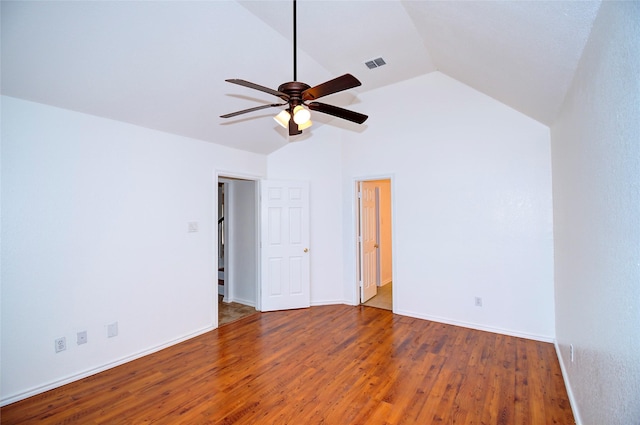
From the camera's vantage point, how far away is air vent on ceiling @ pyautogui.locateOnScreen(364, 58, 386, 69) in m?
3.47

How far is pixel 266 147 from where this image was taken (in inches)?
179

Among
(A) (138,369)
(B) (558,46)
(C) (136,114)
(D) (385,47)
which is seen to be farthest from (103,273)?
(B) (558,46)

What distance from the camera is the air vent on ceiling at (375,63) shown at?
3.47 metres

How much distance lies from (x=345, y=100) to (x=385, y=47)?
55.5 inches

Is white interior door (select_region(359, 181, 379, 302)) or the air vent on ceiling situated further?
white interior door (select_region(359, 181, 379, 302))

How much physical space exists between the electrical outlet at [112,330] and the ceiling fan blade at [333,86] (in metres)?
2.92

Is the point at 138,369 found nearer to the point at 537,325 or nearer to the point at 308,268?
the point at 308,268

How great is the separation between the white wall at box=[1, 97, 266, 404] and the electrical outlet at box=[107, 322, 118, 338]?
0.04m

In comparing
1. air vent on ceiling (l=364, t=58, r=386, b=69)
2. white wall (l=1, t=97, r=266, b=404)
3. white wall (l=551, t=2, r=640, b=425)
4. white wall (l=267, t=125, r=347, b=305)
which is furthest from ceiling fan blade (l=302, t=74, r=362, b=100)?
white wall (l=267, t=125, r=347, b=305)

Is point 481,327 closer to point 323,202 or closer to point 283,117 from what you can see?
point 323,202

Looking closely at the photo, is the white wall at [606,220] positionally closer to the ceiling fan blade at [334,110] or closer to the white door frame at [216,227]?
the ceiling fan blade at [334,110]

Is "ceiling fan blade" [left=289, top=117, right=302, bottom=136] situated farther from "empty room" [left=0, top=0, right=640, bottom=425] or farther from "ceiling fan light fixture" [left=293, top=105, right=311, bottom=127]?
"ceiling fan light fixture" [left=293, top=105, right=311, bottom=127]

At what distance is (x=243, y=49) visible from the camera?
109 inches

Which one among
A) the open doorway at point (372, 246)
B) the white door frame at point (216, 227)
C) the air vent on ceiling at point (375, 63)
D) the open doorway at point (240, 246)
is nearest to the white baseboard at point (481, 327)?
the open doorway at point (372, 246)
